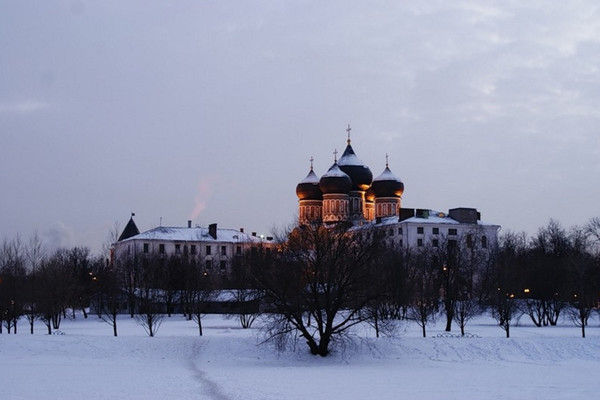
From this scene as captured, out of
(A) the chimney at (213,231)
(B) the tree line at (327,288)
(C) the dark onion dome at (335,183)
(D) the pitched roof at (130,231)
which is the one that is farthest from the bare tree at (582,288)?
(D) the pitched roof at (130,231)

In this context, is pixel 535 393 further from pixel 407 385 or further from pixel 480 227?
pixel 480 227

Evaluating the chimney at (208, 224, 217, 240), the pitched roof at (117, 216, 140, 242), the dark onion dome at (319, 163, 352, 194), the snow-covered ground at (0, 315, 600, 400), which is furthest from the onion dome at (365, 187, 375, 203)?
the snow-covered ground at (0, 315, 600, 400)

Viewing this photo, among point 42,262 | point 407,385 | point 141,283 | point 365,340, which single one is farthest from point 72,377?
point 141,283

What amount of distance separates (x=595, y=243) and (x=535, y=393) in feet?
273

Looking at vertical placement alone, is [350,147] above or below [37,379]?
above

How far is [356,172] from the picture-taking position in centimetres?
14225

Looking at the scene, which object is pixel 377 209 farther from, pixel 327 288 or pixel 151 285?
pixel 327 288

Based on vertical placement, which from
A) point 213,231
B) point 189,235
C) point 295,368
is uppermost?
point 213,231

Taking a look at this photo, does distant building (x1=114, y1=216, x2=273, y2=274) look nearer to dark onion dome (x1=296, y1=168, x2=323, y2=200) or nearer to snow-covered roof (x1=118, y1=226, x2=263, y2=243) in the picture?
snow-covered roof (x1=118, y1=226, x2=263, y2=243)

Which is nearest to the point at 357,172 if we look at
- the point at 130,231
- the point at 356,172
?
the point at 356,172

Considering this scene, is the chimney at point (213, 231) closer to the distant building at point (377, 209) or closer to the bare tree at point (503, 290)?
the distant building at point (377, 209)

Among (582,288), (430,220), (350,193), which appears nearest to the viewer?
(582,288)

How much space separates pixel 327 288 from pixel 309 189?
3577 inches

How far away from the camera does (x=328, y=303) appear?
50719 millimetres
